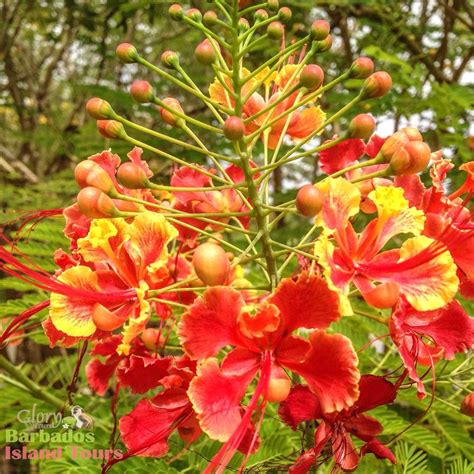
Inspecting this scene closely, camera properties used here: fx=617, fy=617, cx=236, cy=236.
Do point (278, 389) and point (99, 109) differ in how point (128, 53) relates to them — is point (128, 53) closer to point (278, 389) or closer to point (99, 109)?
point (99, 109)

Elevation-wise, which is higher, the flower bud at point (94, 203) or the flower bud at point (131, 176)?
the flower bud at point (131, 176)

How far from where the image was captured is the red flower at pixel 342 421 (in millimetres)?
1314

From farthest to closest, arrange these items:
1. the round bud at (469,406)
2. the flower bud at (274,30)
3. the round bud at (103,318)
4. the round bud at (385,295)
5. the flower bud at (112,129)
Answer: the flower bud at (274,30) → the flower bud at (112,129) → the round bud at (469,406) → the round bud at (103,318) → the round bud at (385,295)

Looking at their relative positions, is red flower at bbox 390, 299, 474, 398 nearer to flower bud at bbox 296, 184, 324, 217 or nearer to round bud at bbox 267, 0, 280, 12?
flower bud at bbox 296, 184, 324, 217

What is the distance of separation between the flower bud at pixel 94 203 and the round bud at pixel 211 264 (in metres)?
0.29

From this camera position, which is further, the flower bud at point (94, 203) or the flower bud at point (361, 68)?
the flower bud at point (361, 68)

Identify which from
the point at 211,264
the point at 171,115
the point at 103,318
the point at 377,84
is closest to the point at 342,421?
the point at 211,264

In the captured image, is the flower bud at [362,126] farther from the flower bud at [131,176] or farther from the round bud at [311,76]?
the flower bud at [131,176]

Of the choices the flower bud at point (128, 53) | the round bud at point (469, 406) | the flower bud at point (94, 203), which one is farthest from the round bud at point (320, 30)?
the round bud at point (469, 406)

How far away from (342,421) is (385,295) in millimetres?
326

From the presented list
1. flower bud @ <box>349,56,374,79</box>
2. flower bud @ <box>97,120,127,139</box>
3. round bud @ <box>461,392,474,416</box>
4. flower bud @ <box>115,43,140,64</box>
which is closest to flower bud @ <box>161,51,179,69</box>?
flower bud @ <box>115,43,140,64</box>

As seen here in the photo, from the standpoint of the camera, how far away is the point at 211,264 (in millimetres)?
1246

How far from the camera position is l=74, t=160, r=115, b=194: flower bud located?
1.46 meters

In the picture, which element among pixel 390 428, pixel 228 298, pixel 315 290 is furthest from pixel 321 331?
pixel 390 428
